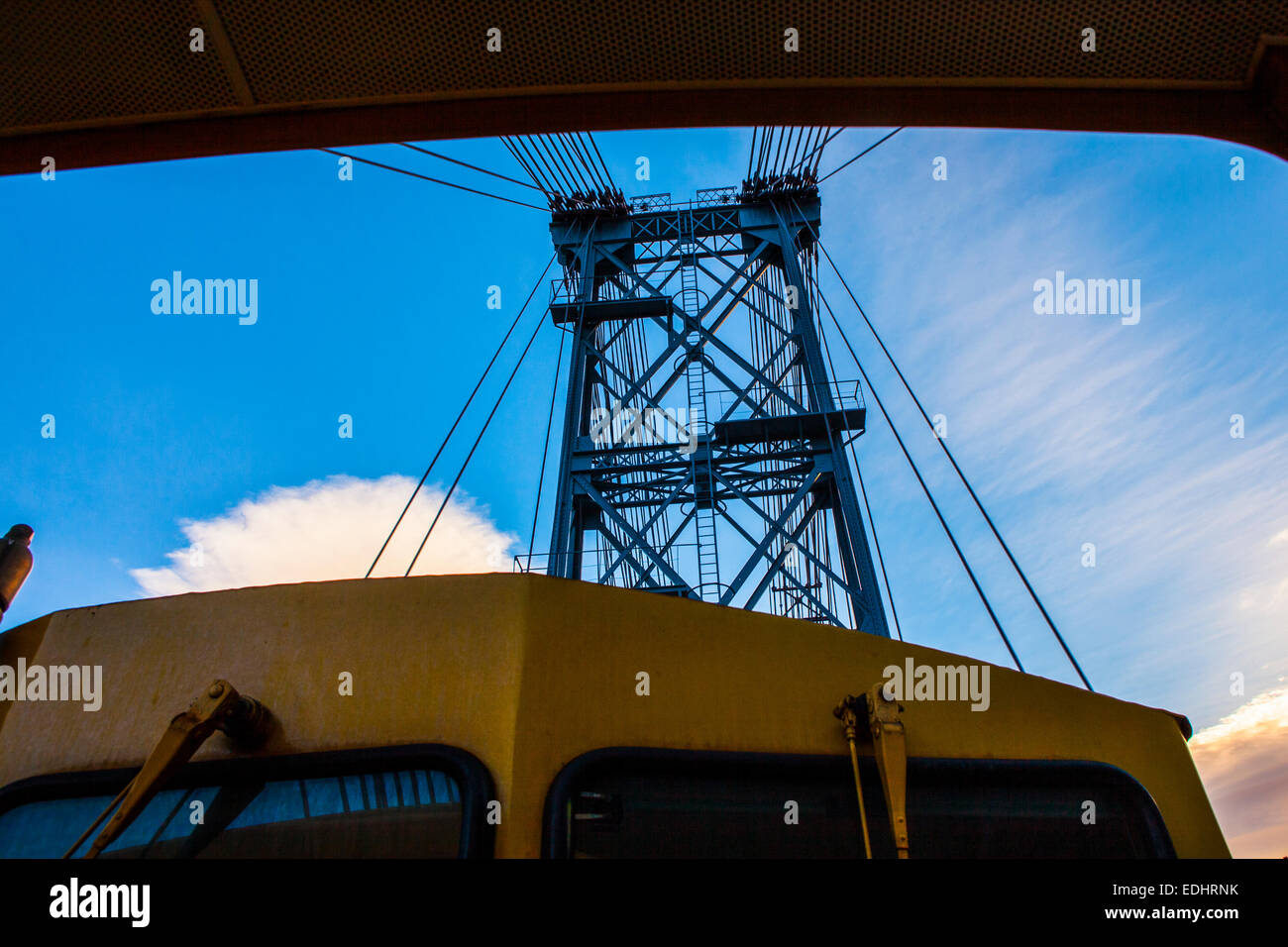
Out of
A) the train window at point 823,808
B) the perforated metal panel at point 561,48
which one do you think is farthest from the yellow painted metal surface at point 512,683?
the perforated metal panel at point 561,48

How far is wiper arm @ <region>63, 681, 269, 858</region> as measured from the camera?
1.95 m

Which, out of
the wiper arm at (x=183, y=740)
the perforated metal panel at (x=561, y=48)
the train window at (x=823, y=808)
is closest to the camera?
the wiper arm at (x=183, y=740)

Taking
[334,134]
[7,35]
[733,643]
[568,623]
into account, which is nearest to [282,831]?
[568,623]

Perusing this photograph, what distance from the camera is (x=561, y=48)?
3.20 m

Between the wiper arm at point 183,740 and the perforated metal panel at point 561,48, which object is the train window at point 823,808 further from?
the perforated metal panel at point 561,48

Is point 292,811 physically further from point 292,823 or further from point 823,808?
point 823,808

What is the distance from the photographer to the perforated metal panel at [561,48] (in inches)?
118

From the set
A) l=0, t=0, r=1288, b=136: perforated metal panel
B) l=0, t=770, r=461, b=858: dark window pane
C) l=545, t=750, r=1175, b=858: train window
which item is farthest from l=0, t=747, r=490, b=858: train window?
l=0, t=0, r=1288, b=136: perforated metal panel

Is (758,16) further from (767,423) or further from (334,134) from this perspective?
(767,423)

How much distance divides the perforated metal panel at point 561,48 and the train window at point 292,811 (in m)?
2.82

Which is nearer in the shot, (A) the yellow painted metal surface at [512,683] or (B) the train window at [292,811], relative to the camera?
(B) the train window at [292,811]

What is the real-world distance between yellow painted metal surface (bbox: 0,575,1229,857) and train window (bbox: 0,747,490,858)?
2.7 inches

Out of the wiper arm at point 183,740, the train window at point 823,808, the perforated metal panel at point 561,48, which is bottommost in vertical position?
the train window at point 823,808

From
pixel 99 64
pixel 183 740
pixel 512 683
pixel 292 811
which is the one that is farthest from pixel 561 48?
pixel 292 811
